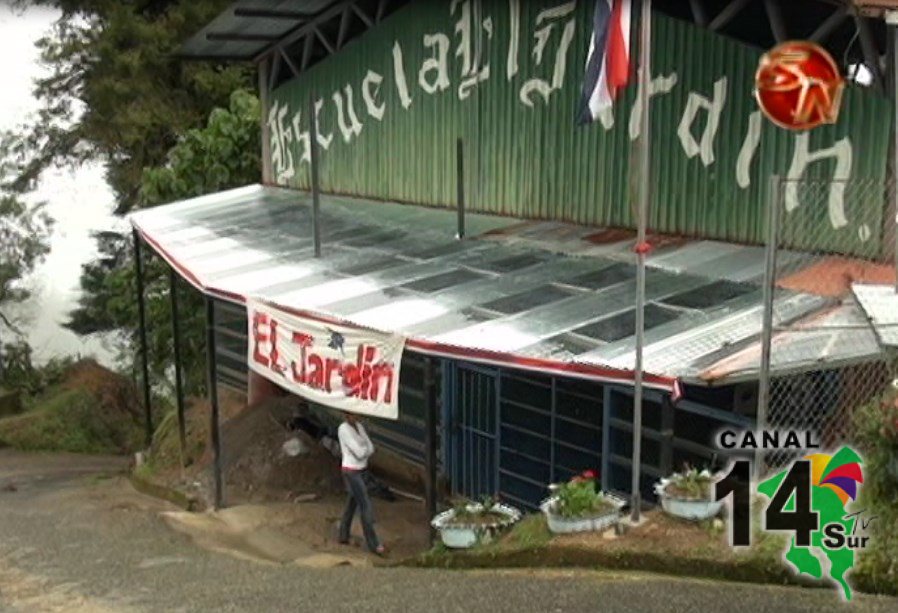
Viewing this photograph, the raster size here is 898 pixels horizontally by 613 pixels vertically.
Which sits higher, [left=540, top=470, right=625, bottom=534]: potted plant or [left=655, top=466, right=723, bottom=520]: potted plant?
[left=655, top=466, right=723, bottom=520]: potted plant

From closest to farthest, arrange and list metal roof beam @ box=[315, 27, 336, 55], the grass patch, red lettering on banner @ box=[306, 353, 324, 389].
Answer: the grass patch, red lettering on banner @ box=[306, 353, 324, 389], metal roof beam @ box=[315, 27, 336, 55]

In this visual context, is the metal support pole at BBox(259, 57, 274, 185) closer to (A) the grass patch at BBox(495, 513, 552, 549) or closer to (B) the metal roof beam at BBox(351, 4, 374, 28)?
(B) the metal roof beam at BBox(351, 4, 374, 28)

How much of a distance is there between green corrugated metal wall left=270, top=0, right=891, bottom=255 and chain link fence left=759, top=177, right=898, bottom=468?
0.16 ft

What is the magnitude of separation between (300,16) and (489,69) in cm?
442

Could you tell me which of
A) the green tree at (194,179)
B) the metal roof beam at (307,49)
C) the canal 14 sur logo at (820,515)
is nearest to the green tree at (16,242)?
the green tree at (194,179)

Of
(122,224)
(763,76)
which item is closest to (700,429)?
(763,76)

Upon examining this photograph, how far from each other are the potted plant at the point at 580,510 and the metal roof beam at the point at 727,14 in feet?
17.0

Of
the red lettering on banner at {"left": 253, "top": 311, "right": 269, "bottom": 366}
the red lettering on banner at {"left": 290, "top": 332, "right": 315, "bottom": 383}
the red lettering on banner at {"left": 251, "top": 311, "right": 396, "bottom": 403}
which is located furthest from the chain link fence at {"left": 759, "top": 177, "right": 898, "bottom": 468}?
the red lettering on banner at {"left": 253, "top": 311, "right": 269, "bottom": 366}

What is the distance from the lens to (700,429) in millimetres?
9922

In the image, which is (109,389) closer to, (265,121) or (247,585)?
(265,121)

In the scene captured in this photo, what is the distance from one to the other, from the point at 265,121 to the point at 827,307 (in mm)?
13325

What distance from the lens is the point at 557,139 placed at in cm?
1302

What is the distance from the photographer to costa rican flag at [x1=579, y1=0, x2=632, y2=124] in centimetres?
811

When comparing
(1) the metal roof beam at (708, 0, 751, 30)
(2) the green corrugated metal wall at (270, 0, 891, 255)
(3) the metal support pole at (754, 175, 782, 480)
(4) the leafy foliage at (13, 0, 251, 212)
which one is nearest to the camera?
(3) the metal support pole at (754, 175, 782, 480)
